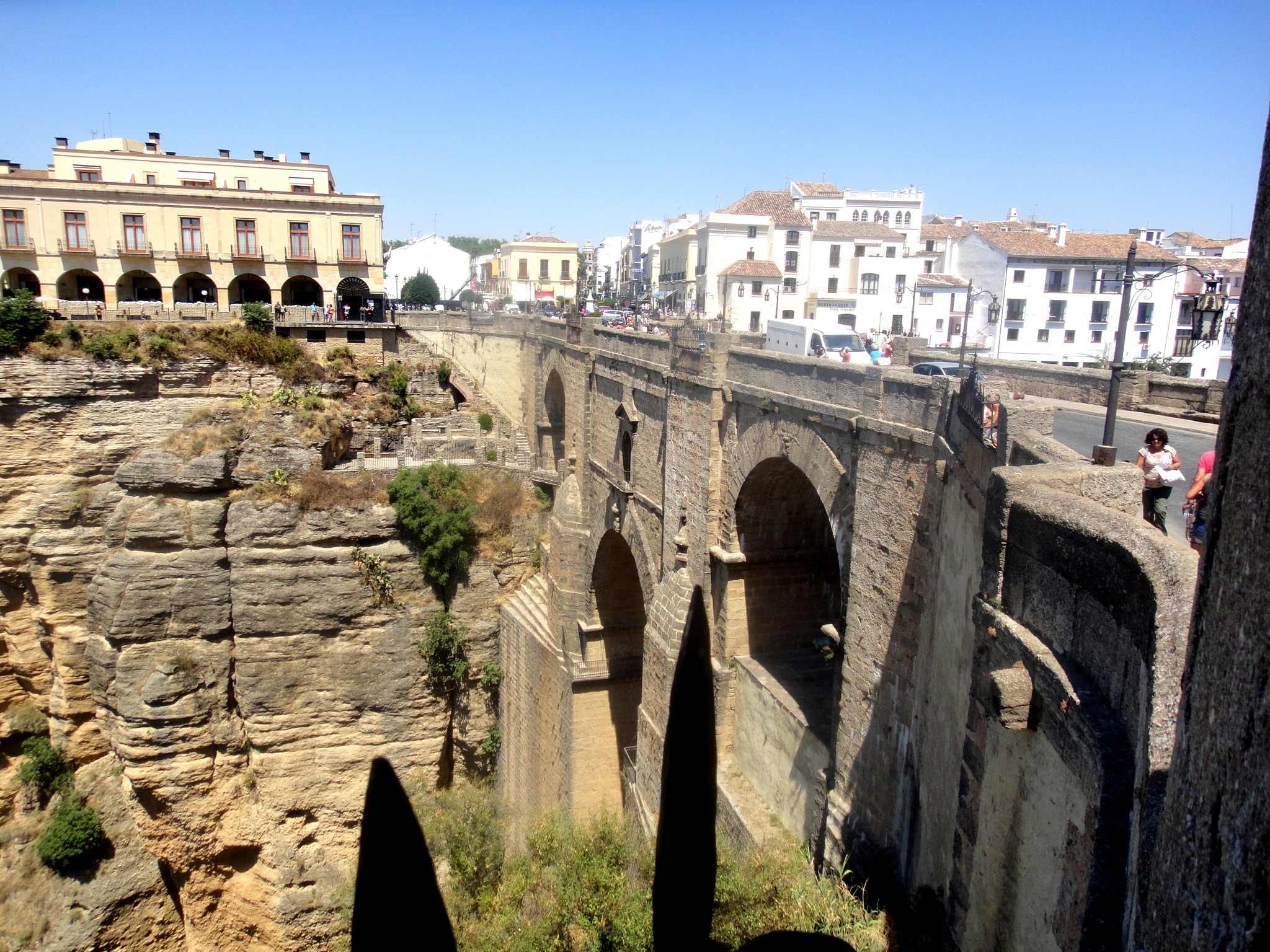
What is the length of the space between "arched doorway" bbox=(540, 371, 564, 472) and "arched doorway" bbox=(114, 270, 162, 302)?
16.7 meters

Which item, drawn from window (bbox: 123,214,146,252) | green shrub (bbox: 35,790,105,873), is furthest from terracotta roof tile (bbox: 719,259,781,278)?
green shrub (bbox: 35,790,105,873)

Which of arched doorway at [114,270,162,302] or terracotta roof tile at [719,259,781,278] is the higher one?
terracotta roof tile at [719,259,781,278]

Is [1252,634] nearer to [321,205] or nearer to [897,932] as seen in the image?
[897,932]

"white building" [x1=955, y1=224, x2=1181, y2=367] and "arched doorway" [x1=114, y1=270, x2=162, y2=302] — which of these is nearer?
"white building" [x1=955, y1=224, x2=1181, y2=367]

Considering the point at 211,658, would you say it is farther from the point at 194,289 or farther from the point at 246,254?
the point at 194,289

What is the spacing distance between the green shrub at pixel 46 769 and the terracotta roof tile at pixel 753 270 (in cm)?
3002

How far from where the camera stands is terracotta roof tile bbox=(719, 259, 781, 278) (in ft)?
126

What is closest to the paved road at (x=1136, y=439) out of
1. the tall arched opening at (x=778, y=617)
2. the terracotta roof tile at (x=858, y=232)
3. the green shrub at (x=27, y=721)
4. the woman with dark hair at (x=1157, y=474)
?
the woman with dark hair at (x=1157, y=474)

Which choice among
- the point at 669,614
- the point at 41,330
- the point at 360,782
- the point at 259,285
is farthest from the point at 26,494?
the point at 669,614

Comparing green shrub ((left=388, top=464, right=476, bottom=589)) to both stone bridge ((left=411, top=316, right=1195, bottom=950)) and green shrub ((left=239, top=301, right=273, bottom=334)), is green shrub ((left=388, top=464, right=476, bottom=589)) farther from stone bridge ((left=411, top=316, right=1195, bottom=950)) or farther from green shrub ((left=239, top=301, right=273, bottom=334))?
green shrub ((left=239, top=301, right=273, bottom=334))

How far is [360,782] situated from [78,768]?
784 cm

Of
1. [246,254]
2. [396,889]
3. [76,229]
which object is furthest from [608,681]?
[76,229]

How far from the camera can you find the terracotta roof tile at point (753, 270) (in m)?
38.5

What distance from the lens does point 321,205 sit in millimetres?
32062
